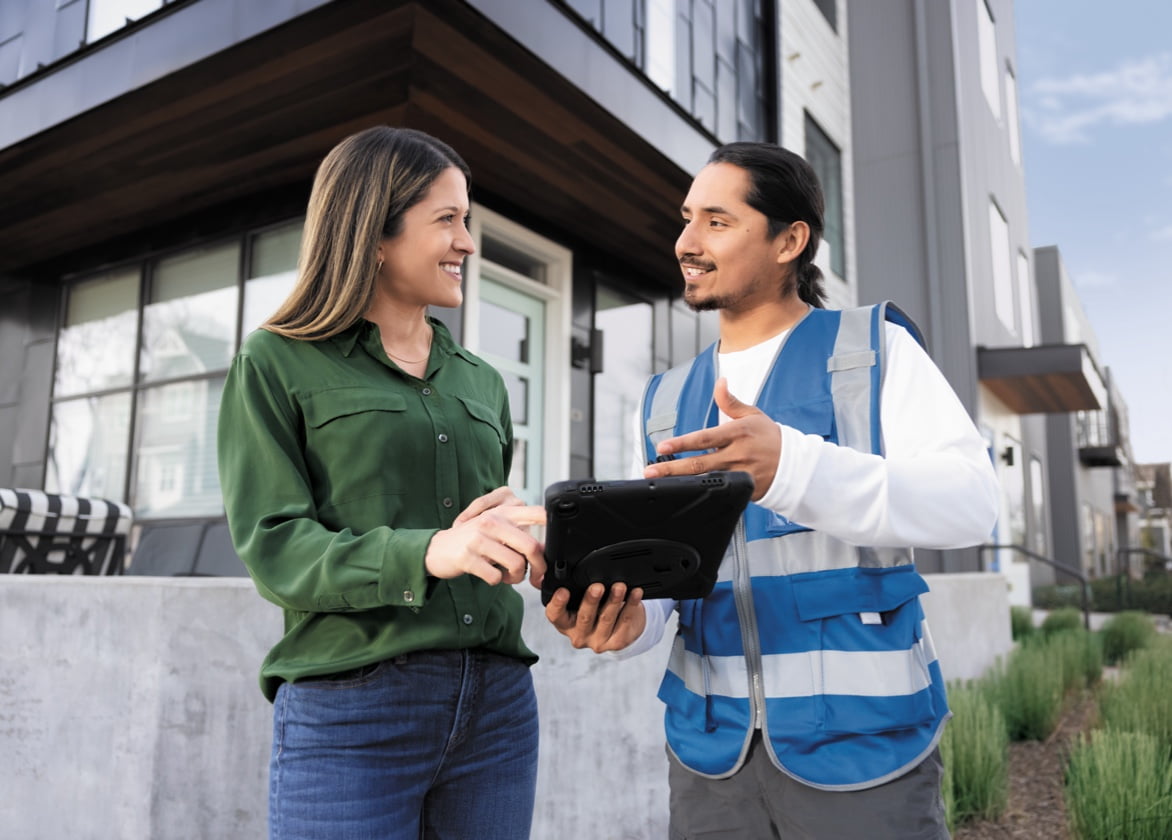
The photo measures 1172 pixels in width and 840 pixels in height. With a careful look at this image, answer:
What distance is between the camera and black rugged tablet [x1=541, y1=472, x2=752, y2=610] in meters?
1.27

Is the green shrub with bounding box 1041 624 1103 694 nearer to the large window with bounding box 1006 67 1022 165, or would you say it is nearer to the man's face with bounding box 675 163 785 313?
the man's face with bounding box 675 163 785 313

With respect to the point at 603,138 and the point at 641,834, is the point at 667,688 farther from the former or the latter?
the point at 603,138

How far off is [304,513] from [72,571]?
4.76 m

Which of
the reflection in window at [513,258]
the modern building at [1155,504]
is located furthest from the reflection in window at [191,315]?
the modern building at [1155,504]

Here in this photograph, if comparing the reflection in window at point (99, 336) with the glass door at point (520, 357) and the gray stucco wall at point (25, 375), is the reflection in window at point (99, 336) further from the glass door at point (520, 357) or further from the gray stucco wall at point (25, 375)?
the glass door at point (520, 357)

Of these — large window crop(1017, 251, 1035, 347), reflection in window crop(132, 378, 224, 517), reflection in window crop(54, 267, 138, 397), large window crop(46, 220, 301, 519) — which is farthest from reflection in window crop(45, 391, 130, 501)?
large window crop(1017, 251, 1035, 347)

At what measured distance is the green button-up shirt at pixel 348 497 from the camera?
4.98 feet

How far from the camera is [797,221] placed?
6.21 ft

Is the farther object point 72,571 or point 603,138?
point 603,138

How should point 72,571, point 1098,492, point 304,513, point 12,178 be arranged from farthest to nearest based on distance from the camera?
1. point 1098,492
2. point 12,178
3. point 72,571
4. point 304,513

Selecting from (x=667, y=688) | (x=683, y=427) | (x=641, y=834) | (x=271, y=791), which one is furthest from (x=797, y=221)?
(x=641, y=834)

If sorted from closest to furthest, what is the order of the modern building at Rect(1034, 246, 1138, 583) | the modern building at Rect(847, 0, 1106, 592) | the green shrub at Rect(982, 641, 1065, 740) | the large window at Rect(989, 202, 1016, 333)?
the green shrub at Rect(982, 641, 1065, 740) < the modern building at Rect(847, 0, 1106, 592) < the large window at Rect(989, 202, 1016, 333) < the modern building at Rect(1034, 246, 1138, 583)

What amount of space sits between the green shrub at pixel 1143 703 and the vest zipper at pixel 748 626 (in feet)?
12.5

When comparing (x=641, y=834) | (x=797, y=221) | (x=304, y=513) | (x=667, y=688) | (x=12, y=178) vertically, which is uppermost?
(x=12, y=178)
